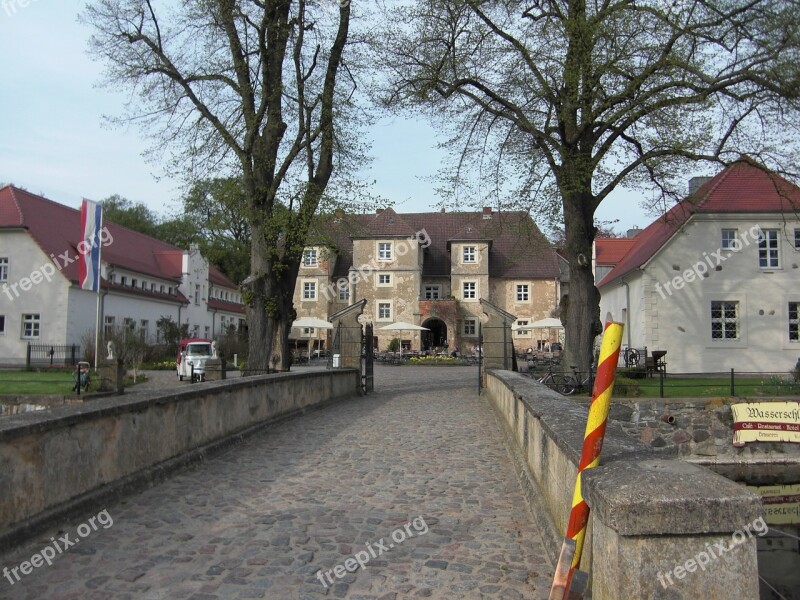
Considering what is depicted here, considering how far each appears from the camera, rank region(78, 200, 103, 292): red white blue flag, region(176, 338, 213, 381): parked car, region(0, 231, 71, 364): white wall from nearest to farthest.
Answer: region(78, 200, 103, 292): red white blue flag
region(176, 338, 213, 381): parked car
region(0, 231, 71, 364): white wall

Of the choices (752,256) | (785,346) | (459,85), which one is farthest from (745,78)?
(785,346)

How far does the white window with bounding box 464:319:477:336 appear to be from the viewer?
49.8m

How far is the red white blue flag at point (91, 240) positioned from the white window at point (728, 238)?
967 inches

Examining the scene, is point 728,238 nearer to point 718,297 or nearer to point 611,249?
point 718,297

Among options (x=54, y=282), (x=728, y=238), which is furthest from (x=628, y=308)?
(x=54, y=282)

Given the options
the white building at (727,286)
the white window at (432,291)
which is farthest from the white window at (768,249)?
the white window at (432,291)

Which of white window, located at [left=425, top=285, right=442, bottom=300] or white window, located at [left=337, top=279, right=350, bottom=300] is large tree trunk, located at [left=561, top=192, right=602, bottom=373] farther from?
white window, located at [left=337, top=279, right=350, bottom=300]

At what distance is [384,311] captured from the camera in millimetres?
50938

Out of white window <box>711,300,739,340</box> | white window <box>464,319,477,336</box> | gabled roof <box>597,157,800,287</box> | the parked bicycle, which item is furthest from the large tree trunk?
white window <box>464,319,477,336</box>

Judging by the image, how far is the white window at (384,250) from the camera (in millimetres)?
→ 51031

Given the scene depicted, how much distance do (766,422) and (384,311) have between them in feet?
118

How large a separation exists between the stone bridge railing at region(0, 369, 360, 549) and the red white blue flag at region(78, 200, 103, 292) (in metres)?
17.7

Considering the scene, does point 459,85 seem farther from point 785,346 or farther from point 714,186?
point 785,346

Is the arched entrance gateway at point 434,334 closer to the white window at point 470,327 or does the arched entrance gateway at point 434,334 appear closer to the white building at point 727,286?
the white window at point 470,327
